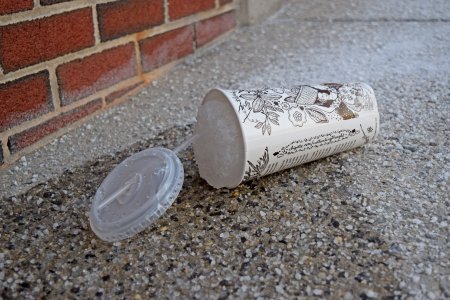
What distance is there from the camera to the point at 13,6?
3.16ft

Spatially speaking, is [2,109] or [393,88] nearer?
[2,109]

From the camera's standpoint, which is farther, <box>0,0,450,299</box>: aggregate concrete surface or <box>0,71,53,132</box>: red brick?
<box>0,71,53,132</box>: red brick

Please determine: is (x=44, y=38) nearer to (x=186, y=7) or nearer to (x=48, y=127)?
(x=48, y=127)

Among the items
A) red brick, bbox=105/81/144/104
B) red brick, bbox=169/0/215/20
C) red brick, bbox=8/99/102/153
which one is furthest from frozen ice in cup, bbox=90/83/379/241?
red brick, bbox=169/0/215/20

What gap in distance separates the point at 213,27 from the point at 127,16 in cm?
36

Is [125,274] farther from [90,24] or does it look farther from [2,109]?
[90,24]

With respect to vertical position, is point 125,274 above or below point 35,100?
below

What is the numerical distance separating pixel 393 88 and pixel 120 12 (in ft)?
2.19

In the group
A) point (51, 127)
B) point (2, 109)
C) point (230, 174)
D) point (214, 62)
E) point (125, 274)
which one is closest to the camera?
point (125, 274)

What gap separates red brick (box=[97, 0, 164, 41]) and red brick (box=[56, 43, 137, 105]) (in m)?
0.04

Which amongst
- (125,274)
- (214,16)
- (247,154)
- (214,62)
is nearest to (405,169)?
(247,154)

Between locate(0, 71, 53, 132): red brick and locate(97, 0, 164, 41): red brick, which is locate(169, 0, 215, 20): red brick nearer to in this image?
locate(97, 0, 164, 41): red brick

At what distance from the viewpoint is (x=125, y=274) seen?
29.2 inches

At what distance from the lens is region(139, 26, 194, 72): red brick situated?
1.30 metres
